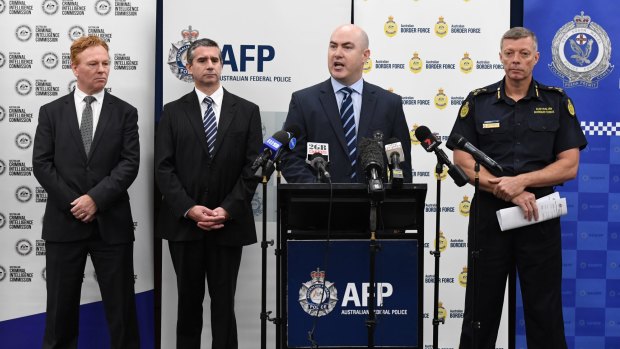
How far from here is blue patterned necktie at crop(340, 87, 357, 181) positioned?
4047mm

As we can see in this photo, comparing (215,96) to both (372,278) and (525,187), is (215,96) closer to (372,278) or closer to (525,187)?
(525,187)

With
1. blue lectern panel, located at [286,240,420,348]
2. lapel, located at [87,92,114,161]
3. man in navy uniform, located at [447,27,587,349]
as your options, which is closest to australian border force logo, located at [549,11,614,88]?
man in navy uniform, located at [447,27,587,349]

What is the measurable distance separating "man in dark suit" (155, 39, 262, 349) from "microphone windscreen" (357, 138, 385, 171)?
1.49 m

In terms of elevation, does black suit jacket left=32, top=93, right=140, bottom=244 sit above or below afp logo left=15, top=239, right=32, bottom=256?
above

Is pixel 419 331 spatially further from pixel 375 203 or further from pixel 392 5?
pixel 392 5

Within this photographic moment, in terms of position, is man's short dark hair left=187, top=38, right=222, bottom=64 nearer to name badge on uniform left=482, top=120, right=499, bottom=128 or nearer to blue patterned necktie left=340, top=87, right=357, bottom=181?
blue patterned necktie left=340, top=87, right=357, bottom=181

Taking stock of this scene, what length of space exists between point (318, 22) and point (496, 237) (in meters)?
1.93

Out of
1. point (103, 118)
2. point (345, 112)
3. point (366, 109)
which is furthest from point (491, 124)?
point (103, 118)

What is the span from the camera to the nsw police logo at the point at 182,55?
5.12 metres

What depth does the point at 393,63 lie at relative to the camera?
17.3 ft

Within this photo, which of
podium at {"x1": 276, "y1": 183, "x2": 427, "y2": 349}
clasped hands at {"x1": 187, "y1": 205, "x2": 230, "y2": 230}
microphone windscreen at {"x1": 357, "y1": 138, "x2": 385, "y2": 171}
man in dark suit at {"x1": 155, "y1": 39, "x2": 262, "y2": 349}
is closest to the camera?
microphone windscreen at {"x1": 357, "y1": 138, "x2": 385, "y2": 171}

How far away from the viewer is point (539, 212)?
4.12m

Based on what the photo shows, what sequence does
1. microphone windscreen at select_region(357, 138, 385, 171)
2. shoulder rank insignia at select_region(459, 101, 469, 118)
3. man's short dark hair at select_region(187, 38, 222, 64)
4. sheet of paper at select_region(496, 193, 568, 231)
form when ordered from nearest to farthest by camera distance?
microphone windscreen at select_region(357, 138, 385, 171) → sheet of paper at select_region(496, 193, 568, 231) → shoulder rank insignia at select_region(459, 101, 469, 118) → man's short dark hair at select_region(187, 38, 222, 64)

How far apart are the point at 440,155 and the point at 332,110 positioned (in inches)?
35.5
